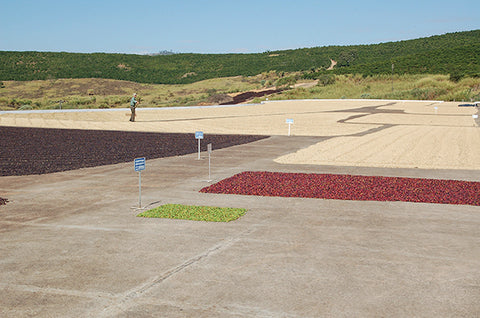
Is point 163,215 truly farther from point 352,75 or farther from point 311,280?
point 352,75

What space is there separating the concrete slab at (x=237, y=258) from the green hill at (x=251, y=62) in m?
98.4

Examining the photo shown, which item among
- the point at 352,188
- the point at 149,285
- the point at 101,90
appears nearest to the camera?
the point at 149,285

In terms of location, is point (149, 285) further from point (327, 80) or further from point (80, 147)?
point (327, 80)

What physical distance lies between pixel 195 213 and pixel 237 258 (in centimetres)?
355

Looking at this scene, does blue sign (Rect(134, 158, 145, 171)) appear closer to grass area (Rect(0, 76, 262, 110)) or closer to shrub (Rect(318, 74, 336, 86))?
grass area (Rect(0, 76, 262, 110))

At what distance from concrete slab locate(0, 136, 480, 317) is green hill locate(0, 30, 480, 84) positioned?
323ft

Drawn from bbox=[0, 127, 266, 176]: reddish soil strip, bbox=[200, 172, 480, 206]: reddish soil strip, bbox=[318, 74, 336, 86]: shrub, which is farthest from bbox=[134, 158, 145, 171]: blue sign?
bbox=[318, 74, 336, 86]: shrub

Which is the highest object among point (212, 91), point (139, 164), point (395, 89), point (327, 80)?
point (327, 80)

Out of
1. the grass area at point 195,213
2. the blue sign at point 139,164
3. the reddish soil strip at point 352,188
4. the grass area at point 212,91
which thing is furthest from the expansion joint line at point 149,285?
the grass area at point 212,91

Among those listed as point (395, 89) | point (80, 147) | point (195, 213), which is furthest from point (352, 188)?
point (395, 89)

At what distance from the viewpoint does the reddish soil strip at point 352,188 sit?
14156mm

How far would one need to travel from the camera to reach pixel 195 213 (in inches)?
482

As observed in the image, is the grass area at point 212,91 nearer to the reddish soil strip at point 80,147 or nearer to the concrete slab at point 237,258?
the reddish soil strip at point 80,147

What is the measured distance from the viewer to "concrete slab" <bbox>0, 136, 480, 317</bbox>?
22.6 feet
